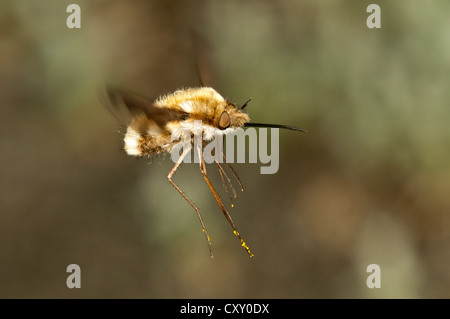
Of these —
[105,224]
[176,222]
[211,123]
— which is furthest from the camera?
[105,224]

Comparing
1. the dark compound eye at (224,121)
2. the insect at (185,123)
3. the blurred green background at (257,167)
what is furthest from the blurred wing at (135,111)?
the blurred green background at (257,167)

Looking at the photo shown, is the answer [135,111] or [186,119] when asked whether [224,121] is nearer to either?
[186,119]

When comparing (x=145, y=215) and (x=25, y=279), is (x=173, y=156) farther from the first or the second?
(x=25, y=279)

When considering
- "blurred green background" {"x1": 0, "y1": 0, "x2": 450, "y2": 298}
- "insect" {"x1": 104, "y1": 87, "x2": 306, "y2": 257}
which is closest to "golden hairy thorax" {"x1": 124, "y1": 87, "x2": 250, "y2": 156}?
"insect" {"x1": 104, "y1": 87, "x2": 306, "y2": 257}

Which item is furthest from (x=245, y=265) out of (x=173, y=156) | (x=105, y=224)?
(x=173, y=156)

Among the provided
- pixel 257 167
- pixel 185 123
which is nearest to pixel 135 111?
pixel 185 123

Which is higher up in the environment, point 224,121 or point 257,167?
point 257,167

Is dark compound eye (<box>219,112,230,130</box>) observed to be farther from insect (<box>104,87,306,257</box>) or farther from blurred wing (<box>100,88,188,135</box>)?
blurred wing (<box>100,88,188,135</box>)

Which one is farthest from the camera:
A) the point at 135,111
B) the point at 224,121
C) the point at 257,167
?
the point at 257,167
